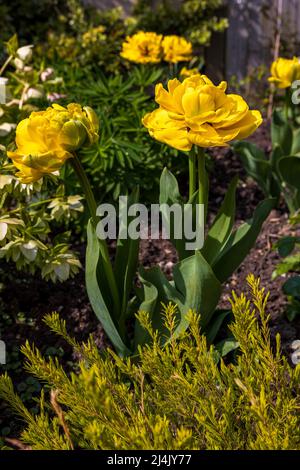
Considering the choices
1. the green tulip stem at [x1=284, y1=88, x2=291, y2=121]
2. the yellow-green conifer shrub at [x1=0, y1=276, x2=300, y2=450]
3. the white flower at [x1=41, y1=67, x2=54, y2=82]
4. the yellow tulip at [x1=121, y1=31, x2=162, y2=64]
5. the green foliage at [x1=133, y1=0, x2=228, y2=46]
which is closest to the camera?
the yellow-green conifer shrub at [x1=0, y1=276, x2=300, y2=450]

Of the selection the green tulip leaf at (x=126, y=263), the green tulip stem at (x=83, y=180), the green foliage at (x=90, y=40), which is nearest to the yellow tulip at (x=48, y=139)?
the green tulip stem at (x=83, y=180)

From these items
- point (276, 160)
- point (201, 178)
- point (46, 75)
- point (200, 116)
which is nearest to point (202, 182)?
point (201, 178)

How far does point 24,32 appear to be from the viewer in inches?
233

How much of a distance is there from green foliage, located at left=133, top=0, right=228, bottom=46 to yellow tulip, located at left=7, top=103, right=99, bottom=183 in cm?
436

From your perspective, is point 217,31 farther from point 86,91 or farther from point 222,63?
point 86,91

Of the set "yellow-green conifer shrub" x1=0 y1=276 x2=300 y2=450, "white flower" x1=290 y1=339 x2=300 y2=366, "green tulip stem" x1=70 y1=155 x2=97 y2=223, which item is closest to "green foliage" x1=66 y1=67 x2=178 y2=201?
"green tulip stem" x1=70 y1=155 x2=97 y2=223

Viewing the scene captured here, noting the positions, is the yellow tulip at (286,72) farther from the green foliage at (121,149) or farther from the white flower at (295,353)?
the white flower at (295,353)

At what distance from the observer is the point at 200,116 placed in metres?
1.61

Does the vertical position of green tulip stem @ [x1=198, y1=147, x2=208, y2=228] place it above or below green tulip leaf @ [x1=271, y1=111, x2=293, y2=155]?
below

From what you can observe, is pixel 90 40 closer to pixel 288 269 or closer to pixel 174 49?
pixel 174 49

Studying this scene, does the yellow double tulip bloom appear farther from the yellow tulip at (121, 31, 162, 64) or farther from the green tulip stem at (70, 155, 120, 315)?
the green tulip stem at (70, 155, 120, 315)

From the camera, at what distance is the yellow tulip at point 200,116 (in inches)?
63.7

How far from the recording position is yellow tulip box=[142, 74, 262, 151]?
63.7 inches

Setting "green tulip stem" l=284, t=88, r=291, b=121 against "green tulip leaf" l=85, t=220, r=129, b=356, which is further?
"green tulip stem" l=284, t=88, r=291, b=121
